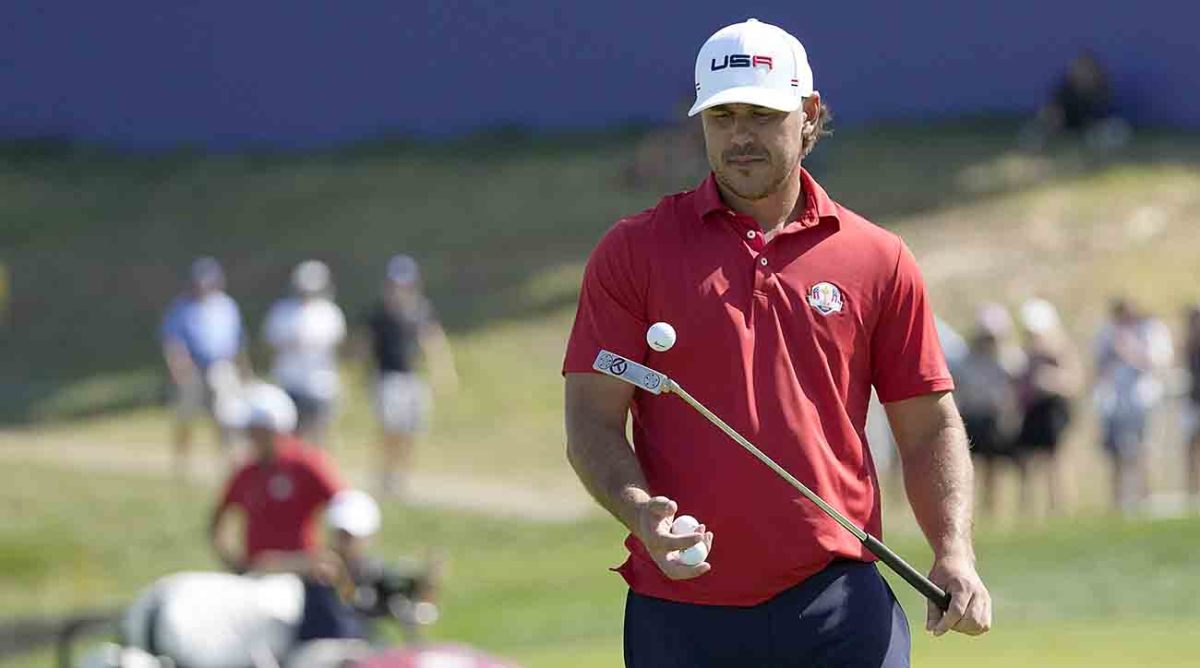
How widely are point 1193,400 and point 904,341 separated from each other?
52.3ft

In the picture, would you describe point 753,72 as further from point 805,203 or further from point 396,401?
point 396,401

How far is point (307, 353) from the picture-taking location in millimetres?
22516

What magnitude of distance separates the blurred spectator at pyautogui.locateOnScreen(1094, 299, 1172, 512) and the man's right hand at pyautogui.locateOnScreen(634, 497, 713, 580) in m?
15.9

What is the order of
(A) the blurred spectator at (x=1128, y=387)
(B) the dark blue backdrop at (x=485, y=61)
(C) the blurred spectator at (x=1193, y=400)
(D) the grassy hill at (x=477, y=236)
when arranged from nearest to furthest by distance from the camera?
1. (A) the blurred spectator at (x=1128, y=387)
2. (C) the blurred spectator at (x=1193, y=400)
3. (D) the grassy hill at (x=477, y=236)
4. (B) the dark blue backdrop at (x=485, y=61)

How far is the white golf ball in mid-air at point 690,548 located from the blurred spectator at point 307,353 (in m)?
17.7

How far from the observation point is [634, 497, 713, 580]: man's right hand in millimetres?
4906

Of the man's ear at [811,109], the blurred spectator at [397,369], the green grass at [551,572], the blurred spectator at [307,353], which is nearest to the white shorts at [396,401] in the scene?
the blurred spectator at [397,369]

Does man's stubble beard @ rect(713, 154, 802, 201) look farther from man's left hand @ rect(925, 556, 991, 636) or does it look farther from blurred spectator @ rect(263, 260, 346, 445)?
blurred spectator @ rect(263, 260, 346, 445)

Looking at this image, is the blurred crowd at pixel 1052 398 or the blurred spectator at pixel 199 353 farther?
the blurred spectator at pixel 199 353

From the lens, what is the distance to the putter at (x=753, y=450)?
16.6 ft

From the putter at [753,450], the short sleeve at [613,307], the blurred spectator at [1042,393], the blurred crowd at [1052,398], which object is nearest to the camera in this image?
the putter at [753,450]

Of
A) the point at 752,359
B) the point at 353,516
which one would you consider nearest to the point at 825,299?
the point at 752,359

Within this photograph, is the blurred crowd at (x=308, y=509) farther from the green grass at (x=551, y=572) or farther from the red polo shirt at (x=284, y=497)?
the green grass at (x=551, y=572)

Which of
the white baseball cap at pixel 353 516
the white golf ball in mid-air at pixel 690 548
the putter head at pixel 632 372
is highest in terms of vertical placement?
the white baseball cap at pixel 353 516
